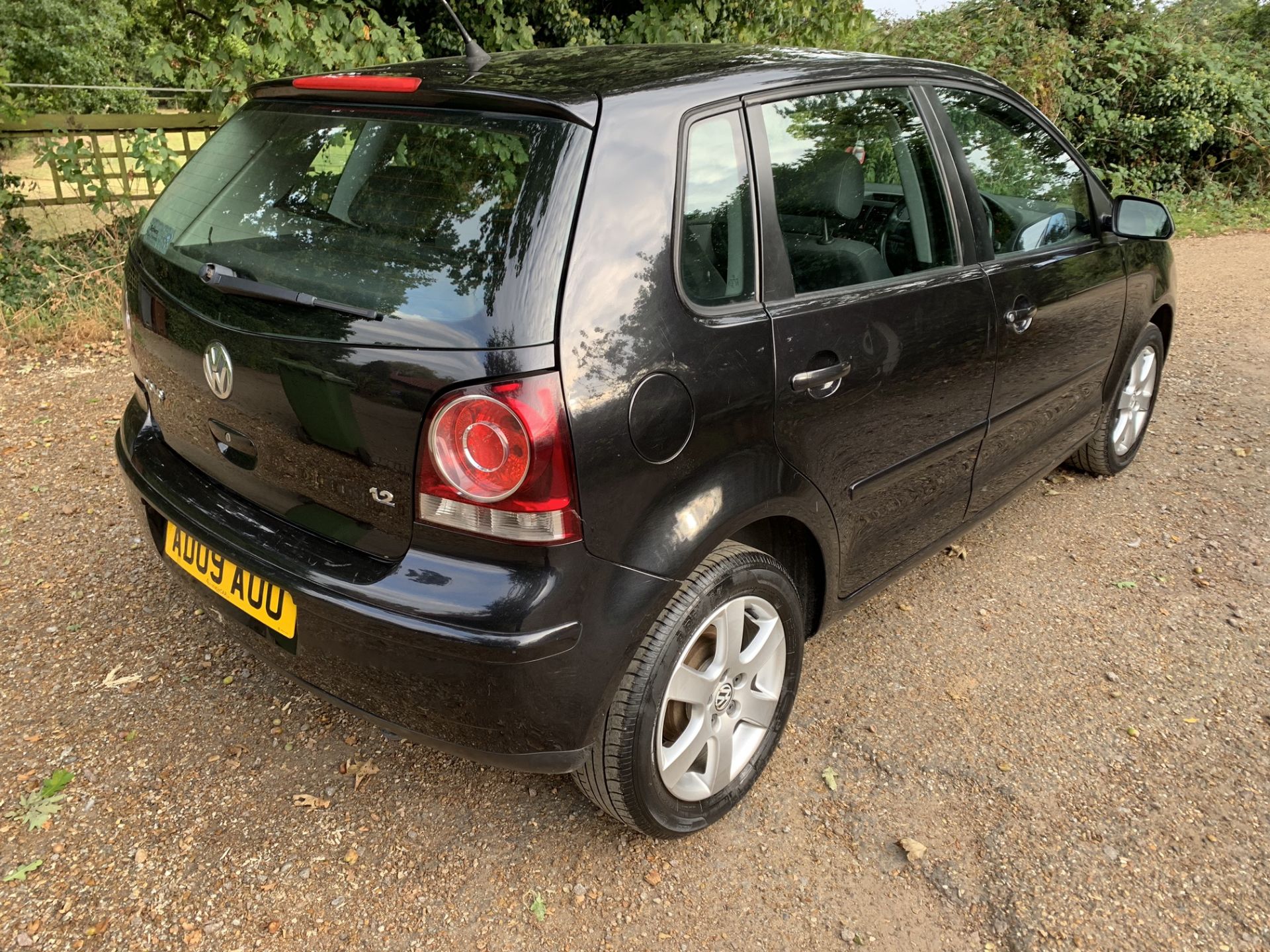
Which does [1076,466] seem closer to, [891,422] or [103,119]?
[891,422]

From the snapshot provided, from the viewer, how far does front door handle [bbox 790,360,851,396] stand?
2266 millimetres

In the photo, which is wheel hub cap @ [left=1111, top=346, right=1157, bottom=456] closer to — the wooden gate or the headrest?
the headrest

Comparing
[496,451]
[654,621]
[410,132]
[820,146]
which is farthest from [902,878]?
[410,132]

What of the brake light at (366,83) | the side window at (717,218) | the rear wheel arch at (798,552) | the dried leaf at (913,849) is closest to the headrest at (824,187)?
the side window at (717,218)

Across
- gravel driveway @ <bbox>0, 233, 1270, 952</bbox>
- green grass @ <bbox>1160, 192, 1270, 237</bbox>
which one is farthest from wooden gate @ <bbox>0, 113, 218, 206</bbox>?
green grass @ <bbox>1160, 192, 1270, 237</bbox>

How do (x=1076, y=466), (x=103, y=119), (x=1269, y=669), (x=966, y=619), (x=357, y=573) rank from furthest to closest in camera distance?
(x=103, y=119) < (x=1076, y=466) < (x=966, y=619) < (x=1269, y=669) < (x=357, y=573)

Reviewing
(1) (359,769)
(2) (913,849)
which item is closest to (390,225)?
(1) (359,769)

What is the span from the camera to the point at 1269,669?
3088mm

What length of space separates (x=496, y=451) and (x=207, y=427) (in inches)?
34.8

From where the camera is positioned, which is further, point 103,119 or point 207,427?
point 103,119

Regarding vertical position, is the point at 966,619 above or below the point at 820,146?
below

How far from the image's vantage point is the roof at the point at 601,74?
6.75 ft

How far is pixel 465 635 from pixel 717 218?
1.08 metres

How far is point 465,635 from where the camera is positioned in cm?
184
